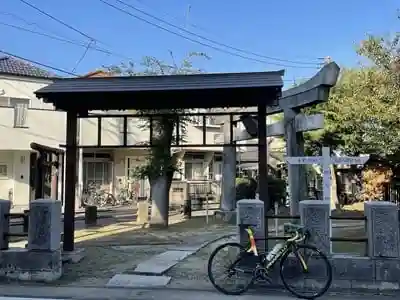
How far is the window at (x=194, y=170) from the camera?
30.6 metres

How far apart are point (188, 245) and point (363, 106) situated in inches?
348

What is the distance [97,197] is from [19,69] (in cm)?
828

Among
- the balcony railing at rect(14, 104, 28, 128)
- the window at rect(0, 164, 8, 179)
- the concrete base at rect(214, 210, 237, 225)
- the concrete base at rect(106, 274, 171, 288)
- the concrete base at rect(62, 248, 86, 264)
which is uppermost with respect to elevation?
the balcony railing at rect(14, 104, 28, 128)

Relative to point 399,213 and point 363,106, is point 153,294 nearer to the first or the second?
point 399,213

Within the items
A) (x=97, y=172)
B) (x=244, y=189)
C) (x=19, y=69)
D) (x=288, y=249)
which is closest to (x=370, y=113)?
(x=244, y=189)

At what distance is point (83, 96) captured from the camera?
962 cm

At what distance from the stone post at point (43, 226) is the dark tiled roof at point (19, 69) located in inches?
743

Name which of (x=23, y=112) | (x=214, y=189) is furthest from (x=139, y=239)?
(x=214, y=189)

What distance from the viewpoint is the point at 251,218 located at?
26.2ft

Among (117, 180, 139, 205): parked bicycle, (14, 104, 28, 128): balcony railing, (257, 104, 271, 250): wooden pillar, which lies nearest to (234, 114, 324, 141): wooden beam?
(257, 104, 271, 250): wooden pillar

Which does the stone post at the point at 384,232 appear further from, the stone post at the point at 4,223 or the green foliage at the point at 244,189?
the green foliage at the point at 244,189

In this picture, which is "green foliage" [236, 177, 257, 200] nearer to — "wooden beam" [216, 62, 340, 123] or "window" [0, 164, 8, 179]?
"wooden beam" [216, 62, 340, 123]

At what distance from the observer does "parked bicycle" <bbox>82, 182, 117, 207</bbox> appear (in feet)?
86.6

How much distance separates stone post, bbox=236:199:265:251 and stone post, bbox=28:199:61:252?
3163 mm
